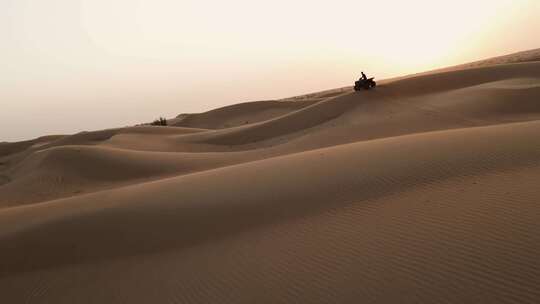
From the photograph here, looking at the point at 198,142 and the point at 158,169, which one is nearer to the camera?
the point at 158,169

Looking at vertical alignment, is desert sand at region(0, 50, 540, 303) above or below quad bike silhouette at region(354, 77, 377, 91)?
below

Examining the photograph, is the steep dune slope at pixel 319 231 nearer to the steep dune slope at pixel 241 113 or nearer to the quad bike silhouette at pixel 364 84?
the quad bike silhouette at pixel 364 84

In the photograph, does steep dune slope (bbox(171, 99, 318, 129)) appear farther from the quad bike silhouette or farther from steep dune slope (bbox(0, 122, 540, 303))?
steep dune slope (bbox(0, 122, 540, 303))

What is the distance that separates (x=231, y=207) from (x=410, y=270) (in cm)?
297

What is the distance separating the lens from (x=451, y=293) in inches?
107

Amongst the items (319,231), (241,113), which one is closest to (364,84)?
(319,231)

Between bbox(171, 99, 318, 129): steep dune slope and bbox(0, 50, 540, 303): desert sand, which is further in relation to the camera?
bbox(171, 99, 318, 129): steep dune slope

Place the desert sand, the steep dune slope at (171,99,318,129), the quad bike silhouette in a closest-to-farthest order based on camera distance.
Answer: the desert sand
the quad bike silhouette
the steep dune slope at (171,99,318,129)

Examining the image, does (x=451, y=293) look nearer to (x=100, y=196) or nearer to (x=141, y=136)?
(x=100, y=196)

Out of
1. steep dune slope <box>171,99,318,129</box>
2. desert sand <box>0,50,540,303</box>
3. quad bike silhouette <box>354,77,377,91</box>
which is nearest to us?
desert sand <box>0,50,540,303</box>

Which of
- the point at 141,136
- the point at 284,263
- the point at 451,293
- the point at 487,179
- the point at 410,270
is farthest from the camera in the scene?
the point at 141,136

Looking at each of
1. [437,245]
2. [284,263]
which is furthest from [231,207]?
[437,245]

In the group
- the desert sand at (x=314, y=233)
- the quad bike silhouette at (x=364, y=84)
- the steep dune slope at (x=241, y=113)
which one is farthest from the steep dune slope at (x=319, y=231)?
the steep dune slope at (x=241, y=113)

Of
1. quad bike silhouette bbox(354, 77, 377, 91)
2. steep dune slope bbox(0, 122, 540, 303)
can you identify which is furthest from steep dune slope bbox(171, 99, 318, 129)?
steep dune slope bbox(0, 122, 540, 303)
